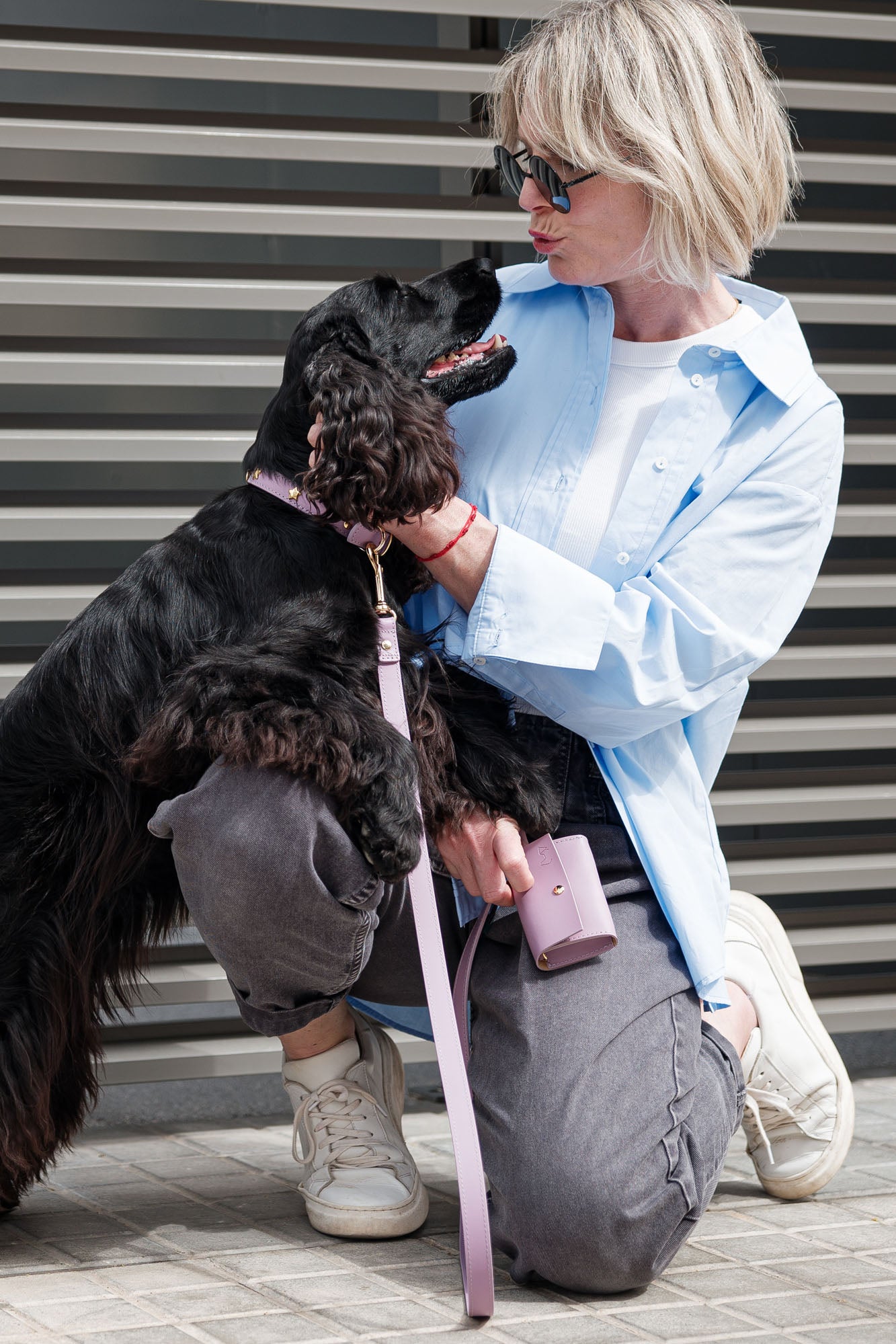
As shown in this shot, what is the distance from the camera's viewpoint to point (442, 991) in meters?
1.74

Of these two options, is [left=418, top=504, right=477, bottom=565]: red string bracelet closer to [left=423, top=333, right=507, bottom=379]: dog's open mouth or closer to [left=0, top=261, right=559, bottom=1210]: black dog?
[left=0, top=261, right=559, bottom=1210]: black dog

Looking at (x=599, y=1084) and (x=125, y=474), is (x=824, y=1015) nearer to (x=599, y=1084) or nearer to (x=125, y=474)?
(x=599, y=1084)

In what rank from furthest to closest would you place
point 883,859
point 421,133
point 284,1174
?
point 883,859
point 421,133
point 284,1174

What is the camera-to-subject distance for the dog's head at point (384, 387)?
180 cm

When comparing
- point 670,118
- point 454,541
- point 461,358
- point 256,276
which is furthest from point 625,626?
point 256,276

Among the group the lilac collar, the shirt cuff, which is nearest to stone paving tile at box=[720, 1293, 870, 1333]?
the shirt cuff

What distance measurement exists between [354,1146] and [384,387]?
3.52 ft

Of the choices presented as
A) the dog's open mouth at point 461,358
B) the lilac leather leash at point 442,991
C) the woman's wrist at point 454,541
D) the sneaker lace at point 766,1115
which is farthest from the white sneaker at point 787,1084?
the dog's open mouth at point 461,358

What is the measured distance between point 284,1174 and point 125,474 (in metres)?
1.37

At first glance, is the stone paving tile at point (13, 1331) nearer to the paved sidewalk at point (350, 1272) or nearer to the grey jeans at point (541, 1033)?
the paved sidewalk at point (350, 1272)

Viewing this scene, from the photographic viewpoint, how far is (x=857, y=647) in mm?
3020

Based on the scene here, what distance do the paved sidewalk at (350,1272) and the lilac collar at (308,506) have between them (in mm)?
957

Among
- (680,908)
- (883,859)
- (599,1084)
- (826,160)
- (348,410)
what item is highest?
(826,160)

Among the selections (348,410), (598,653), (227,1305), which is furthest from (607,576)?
(227,1305)
